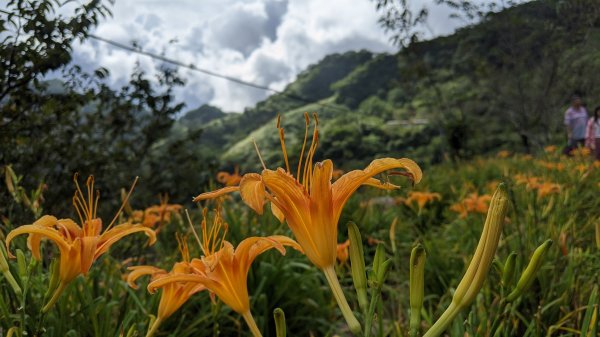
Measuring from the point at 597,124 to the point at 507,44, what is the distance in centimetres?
704

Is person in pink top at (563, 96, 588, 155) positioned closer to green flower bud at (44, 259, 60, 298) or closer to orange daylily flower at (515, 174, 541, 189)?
orange daylily flower at (515, 174, 541, 189)

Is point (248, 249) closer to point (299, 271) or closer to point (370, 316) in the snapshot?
point (370, 316)

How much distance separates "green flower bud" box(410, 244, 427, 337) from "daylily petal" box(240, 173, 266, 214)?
21 cm

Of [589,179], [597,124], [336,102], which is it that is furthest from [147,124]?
[336,102]

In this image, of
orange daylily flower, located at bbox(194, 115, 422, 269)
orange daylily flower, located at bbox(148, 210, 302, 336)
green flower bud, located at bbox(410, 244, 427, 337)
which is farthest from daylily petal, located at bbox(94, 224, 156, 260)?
green flower bud, located at bbox(410, 244, 427, 337)

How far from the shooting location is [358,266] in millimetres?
632

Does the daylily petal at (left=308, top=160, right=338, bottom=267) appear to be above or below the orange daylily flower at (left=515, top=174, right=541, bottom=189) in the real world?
above

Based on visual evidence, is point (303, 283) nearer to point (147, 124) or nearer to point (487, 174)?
point (147, 124)

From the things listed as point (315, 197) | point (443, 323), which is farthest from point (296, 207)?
point (443, 323)

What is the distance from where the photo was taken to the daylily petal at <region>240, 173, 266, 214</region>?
2.07ft

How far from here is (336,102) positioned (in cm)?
5962

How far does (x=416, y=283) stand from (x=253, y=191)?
0.25 meters

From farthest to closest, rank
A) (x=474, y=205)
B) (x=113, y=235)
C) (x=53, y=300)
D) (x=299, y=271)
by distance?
(x=474, y=205)
(x=299, y=271)
(x=113, y=235)
(x=53, y=300)

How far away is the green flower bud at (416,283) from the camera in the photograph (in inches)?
21.8
